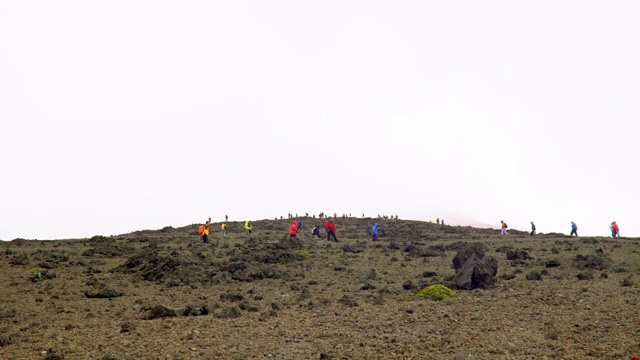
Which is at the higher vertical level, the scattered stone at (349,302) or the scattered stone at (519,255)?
the scattered stone at (519,255)

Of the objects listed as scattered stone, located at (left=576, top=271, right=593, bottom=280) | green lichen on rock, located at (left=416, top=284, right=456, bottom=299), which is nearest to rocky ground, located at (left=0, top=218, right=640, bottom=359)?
scattered stone, located at (left=576, top=271, right=593, bottom=280)

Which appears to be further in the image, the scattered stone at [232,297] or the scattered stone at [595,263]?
the scattered stone at [595,263]

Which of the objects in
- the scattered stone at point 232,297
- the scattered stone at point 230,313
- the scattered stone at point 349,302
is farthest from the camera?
the scattered stone at point 232,297

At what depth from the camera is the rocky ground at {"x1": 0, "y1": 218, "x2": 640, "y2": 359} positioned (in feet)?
34.1

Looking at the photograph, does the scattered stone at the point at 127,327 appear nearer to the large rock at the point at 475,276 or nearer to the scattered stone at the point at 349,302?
the scattered stone at the point at 349,302

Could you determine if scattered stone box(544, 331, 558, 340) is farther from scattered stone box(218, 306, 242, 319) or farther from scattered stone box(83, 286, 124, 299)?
scattered stone box(83, 286, 124, 299)

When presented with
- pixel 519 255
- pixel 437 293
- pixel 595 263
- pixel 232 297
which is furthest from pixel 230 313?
pixel 519 255

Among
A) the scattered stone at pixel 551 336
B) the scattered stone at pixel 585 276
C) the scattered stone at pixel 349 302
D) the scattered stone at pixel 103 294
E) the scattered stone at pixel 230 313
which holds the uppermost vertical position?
the scattered stone at pixel 585 276

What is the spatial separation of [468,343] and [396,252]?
23475 mm

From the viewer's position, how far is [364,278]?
73.6ft

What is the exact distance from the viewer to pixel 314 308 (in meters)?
15.5

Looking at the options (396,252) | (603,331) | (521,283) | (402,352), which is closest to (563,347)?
(603,331)

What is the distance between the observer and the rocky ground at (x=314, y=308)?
34.1ft

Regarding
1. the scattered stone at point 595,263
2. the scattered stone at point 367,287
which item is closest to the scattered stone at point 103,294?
the scattered stone at point 367,287
